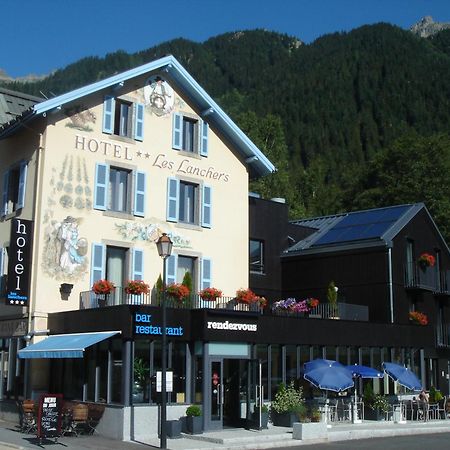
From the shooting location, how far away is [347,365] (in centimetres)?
2808

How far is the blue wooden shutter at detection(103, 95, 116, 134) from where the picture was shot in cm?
2705

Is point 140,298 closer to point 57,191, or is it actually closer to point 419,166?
point 57,191

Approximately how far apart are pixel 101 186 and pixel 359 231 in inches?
527

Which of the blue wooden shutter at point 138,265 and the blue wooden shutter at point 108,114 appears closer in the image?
the blue wooden shutter at point 138,265

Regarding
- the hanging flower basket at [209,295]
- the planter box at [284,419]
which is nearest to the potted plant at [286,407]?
the planter box at [284,419]

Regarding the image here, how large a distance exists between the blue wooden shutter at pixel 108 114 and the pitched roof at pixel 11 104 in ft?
15.7

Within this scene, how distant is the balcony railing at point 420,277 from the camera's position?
34.1 meters

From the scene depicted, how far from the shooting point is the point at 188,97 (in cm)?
2956

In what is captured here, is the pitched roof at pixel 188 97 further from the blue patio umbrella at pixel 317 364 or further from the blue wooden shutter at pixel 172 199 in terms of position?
the blue patio umbrella at pixel 317 364

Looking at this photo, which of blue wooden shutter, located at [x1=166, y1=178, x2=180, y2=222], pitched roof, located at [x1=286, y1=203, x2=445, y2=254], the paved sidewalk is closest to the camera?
the paved sidewalk

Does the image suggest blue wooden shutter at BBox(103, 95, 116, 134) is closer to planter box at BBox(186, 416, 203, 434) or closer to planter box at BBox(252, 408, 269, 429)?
planter box at BBox(186, 416, 203, 434)

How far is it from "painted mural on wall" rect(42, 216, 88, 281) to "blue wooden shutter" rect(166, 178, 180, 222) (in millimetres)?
3701

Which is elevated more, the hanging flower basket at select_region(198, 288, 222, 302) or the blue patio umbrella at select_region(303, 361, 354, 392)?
the hanging flower basket at select_region(198, 288, 222, 302)

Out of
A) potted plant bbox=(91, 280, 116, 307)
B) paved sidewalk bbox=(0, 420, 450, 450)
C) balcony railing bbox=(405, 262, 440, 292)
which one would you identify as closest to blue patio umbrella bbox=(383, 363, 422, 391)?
paved sidewalk bbox=(0, 420, 450, 450)
